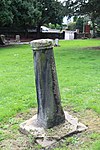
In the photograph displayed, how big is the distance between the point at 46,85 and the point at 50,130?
1.92 ft

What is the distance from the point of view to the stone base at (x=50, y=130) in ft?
10.6

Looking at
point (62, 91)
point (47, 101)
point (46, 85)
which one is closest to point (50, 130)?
point (47, 101)

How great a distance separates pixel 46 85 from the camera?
3.51 metres

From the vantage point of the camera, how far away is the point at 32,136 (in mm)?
3332

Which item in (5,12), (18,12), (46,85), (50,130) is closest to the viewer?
(50,130)

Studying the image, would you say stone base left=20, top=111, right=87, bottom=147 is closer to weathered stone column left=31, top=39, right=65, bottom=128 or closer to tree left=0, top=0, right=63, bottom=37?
weathered stone column left=31, top=39, right=65, bottom=128

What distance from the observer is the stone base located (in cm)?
324

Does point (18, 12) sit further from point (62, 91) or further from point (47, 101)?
point (47, 101)

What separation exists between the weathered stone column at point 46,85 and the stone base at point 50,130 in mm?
84

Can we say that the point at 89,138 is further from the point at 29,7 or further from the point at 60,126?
the point at 29,7

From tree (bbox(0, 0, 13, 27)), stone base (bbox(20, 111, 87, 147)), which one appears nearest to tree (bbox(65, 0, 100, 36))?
tree (bbox(0, 0, 13, 27))

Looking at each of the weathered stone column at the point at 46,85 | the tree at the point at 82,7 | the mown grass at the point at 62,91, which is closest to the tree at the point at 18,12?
the tree at the point at 82,7

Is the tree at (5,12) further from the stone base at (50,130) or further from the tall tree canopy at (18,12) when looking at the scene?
the stone base at (50,130)

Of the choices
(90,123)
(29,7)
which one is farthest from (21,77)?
(29,7)
